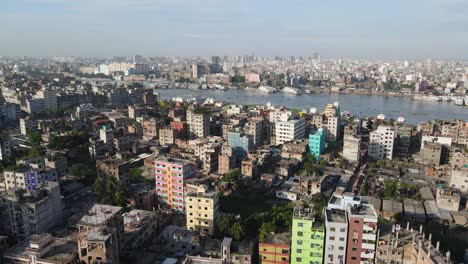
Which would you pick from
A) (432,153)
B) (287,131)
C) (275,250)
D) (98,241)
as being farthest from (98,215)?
(432,153)

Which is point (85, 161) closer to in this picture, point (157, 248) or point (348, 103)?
point (157, 248)

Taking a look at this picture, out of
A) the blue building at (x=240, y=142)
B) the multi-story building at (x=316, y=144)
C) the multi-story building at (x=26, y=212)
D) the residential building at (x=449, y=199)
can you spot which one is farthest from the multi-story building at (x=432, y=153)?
the multi-story building at (x=26, y=212)

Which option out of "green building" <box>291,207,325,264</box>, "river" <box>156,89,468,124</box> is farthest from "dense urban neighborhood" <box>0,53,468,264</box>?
"river" <box>156,89,468,124</box>

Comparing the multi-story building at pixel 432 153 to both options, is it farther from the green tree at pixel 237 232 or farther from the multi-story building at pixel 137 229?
the multi-story building at pixel 137 229

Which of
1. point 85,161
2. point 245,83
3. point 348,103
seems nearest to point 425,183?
point 85,161

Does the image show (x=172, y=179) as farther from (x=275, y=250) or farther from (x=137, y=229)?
(x=275, y=250)

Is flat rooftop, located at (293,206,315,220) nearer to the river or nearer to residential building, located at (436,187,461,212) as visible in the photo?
residential building, located at (436,187,461,212)
